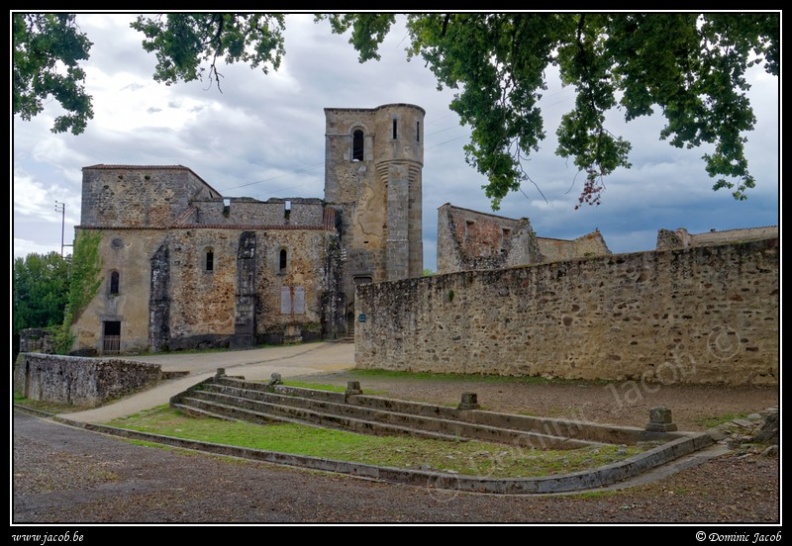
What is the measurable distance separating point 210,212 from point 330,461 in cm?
3257

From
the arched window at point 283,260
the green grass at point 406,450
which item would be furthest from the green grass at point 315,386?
the arched window at point 283,260

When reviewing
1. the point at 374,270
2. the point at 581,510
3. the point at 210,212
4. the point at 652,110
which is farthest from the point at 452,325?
the point at 210,212

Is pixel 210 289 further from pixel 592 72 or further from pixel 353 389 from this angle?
pixel 592 72

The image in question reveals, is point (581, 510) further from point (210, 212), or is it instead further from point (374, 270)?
point (210, 212)

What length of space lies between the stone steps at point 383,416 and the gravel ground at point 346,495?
77 cm

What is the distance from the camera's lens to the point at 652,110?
25.8ft

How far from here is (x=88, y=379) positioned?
20.5 m

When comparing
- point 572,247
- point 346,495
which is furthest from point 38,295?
Answer: point 346,495

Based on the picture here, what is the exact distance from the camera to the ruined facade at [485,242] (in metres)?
30.1

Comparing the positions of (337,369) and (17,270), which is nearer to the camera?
(337,369)

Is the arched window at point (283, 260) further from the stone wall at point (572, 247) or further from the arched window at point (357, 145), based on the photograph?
the stone wall at point (572, 247)

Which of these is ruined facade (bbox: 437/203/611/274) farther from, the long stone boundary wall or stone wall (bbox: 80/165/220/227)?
stone wall (bbox: 80/165/220/227)

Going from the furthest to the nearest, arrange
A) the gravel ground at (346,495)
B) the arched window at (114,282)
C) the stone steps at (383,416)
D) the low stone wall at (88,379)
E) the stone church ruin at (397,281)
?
the arched window at (114,282) < the low stone wall at (88,379) < the stone church ruin at (397,281) < the stone steps at (383,416) < the gravel ground at (346,495)

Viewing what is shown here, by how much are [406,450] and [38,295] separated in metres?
42.6
